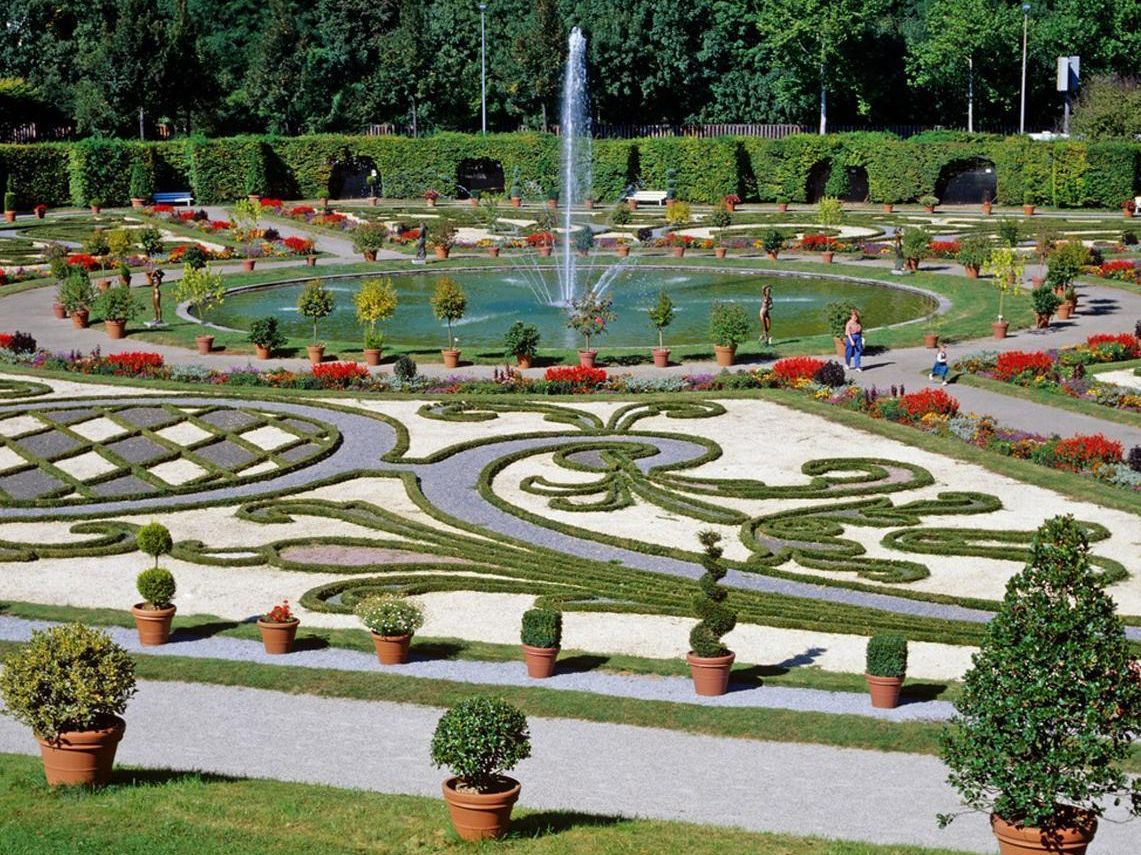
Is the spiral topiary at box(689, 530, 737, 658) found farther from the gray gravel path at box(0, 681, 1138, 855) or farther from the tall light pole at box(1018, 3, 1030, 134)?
the tall light pole at box(1018, 3, 1030, 134)

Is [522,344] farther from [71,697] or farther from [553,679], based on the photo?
[71,697]

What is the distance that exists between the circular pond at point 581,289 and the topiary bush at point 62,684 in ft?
97.9

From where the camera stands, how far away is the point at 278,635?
2177cm

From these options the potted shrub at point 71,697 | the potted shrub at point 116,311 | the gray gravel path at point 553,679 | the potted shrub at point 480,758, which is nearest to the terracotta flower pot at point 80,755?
the potted shrub at point 71,697

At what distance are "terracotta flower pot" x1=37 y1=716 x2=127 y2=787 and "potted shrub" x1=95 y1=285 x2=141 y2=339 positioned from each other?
32.5 m

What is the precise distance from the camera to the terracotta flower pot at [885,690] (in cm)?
1944

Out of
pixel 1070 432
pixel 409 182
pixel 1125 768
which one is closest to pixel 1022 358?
pixel 1070 432

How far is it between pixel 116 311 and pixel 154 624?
26.8 meters

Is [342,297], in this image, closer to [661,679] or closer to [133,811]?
[661,679]

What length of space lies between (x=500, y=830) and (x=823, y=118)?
84.1 metres

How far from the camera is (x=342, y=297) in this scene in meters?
56.8

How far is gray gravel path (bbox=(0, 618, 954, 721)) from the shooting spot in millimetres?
19641

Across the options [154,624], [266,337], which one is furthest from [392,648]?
[266,337]

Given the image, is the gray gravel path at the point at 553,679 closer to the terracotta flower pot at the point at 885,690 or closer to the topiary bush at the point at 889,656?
the terracotta flower pot at the point at 885,690
